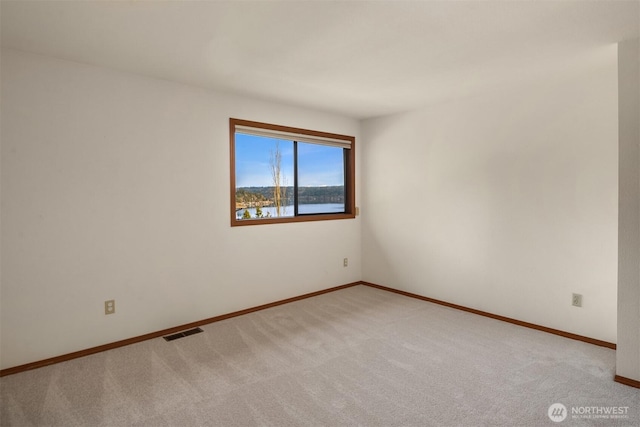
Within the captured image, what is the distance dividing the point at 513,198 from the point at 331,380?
2.43 meters

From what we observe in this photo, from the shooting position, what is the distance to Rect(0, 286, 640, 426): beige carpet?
79.4 inches

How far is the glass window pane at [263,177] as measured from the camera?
3.99 metres

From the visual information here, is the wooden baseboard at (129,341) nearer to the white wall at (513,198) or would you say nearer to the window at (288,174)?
the window at (288,174)

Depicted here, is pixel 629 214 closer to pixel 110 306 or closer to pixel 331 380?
pixel 331 380

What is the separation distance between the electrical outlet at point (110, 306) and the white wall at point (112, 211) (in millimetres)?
38

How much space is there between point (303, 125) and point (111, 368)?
306 cm

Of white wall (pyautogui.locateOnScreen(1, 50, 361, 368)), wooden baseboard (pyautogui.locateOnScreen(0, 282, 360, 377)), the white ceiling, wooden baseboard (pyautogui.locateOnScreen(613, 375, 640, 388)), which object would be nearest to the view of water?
white wall (pyautogui.locateOnScreen(1, 50, 361, 368))

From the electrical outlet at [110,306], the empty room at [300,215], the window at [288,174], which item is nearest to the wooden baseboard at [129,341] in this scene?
the empty room at [300,215]

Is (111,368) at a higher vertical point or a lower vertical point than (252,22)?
lower

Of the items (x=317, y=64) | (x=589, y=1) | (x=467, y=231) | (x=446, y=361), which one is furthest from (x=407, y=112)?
(x=446, y=361)

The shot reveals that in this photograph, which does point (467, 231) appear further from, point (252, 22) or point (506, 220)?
point (252, 22)

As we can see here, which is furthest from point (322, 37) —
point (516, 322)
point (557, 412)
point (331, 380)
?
point (516, 322)

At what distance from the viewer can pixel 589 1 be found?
1910 mm

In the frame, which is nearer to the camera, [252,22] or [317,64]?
[252,22]
